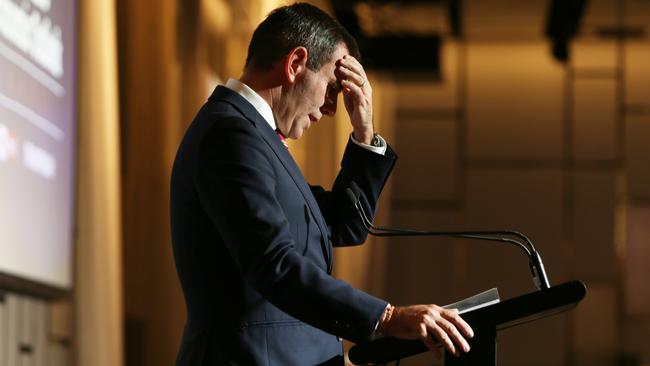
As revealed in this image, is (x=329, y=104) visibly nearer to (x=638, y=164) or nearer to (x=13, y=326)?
(x=13, y=326)

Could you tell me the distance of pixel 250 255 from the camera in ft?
5.25

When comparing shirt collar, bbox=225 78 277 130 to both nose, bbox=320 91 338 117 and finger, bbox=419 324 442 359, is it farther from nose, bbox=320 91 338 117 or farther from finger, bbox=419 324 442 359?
finger, bbox=419 324 442 359

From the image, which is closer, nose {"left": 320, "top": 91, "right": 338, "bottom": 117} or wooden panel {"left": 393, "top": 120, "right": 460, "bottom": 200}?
nose {"left": 320, "top": 91, "right": 338, "bottom": 117}

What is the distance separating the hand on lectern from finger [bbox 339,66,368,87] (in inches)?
19.5

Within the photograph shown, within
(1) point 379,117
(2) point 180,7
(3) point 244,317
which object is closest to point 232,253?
(3) point 244,317

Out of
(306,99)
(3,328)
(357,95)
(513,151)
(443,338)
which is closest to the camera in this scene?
(443,338)

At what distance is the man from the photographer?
1587mm

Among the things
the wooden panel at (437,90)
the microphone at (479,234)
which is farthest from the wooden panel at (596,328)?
the microphone at (479,234)

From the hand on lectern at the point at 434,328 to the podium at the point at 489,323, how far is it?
32mm

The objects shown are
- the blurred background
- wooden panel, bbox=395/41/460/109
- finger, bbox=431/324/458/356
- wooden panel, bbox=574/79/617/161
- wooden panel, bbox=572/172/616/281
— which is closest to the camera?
finger, bbox=431/324/458/356

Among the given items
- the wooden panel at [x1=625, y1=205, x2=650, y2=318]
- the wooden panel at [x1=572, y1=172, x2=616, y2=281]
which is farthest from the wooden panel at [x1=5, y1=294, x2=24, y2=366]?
the wooden panel at [x1=625, y1=205, x2=650, y2=318]

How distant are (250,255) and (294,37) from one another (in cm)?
43

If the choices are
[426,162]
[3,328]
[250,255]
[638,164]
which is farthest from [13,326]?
[638,164]

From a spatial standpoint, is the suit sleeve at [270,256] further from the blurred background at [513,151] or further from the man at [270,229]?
the blurred background at [513,151]
